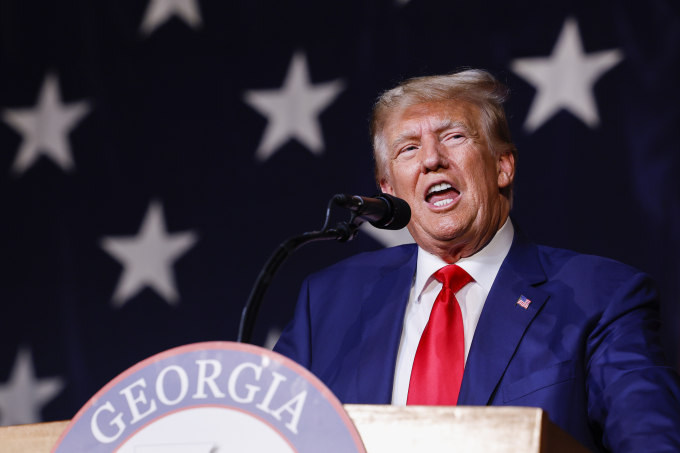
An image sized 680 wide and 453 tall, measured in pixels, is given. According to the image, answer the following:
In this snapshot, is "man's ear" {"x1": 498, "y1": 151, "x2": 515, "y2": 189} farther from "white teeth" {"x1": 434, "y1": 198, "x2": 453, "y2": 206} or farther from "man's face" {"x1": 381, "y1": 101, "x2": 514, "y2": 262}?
"white teeth" {"x1": 434, "y1": 198, "x2": 453, "y2": 206}

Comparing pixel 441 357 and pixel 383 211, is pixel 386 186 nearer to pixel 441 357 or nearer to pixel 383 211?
pixel 441 357

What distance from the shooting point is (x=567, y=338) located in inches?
57.1

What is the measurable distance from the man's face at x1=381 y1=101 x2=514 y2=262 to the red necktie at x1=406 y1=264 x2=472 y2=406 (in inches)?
6.6

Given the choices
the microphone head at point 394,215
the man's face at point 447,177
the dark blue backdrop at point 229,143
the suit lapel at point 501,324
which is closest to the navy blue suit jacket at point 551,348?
the suit lapel at point 501,324

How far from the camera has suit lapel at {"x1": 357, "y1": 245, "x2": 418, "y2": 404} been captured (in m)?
1.53

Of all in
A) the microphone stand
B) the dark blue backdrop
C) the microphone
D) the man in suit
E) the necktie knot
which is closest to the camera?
the microphone stand

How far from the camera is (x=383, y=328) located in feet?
5.36

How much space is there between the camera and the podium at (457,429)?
2.37ft

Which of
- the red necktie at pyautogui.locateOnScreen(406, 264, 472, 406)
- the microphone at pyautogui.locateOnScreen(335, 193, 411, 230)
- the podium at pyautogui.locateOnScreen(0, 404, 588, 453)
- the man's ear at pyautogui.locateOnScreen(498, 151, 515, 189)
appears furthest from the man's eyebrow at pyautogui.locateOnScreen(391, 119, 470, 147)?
the podium at pyautogui.locateOnScreen(0, 404, 588, 453)

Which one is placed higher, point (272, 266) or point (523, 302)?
point (272, 266)

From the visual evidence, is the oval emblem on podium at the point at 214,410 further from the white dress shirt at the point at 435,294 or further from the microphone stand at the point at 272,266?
the white dress shirt at the point at 435,294

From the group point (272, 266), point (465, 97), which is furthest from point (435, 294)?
point (272, 266)

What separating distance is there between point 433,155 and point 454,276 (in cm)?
30

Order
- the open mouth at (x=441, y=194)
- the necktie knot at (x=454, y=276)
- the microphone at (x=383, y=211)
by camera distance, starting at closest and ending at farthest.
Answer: the microphone at (x=383, y=211) → the necktie knot at (x=454, y=276) → the open mouth at (x=441, y=194)
